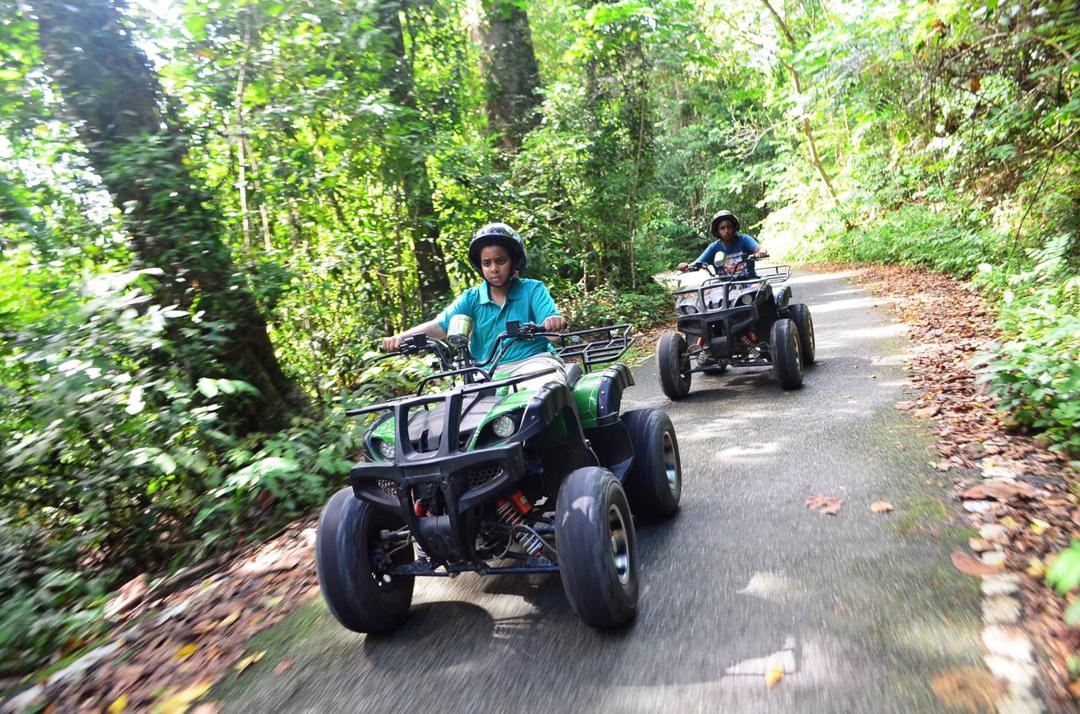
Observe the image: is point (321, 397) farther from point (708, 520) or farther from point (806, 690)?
point (806, 690)

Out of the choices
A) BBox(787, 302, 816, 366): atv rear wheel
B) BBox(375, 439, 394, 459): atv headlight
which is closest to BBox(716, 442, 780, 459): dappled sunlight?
BBox(787, 302, 816, 366): atv rear wheel

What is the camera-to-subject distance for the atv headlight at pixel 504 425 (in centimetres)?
299

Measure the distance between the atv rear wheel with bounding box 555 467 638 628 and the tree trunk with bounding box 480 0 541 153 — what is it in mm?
11222

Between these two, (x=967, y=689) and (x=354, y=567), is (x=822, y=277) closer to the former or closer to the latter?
(x=967, y=689)

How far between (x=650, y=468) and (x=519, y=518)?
114 cm

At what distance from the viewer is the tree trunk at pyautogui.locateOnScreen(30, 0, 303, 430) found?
5422 millimetres

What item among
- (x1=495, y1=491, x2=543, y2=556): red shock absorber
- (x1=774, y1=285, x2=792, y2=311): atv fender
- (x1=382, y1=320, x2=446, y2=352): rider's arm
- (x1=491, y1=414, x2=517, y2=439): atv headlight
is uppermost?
(x1=382, y1=320, x2=446, y2=352): rider's arm

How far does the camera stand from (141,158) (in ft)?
17.5

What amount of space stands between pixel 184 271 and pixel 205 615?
2.94 meters

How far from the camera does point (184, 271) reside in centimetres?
559

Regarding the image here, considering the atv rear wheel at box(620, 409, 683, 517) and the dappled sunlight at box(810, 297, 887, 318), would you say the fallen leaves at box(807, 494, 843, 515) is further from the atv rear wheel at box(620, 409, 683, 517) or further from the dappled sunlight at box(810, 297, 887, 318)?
the dappled sunlight at box(810, 297, 887, 318)

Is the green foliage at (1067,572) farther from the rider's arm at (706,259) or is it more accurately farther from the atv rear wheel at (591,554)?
the rider's arm at (706,259)

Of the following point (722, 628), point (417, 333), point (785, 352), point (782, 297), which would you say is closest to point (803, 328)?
point (782, 297)

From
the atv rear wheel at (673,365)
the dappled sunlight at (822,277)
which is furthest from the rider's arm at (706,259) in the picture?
the dappled sunlight at (822,277)
